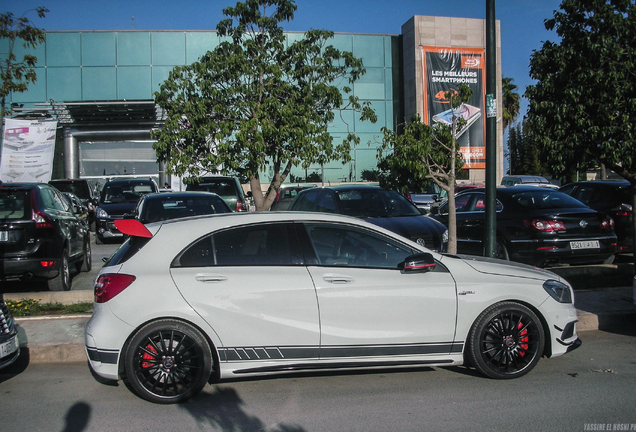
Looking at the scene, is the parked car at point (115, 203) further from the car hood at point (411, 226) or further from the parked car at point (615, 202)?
the parked car at point (615, 202)

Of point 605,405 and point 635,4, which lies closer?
point 605,405

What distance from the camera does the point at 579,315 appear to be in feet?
22.3

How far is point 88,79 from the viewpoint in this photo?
32031 mm

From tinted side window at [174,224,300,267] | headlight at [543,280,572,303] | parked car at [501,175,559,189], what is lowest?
headlight at [543,280,572,303]

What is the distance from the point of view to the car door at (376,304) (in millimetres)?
4598

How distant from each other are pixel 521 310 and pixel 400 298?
1162 mm

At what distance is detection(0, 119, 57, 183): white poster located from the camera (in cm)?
2284

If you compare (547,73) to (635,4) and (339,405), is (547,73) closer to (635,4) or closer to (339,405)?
(635,4)

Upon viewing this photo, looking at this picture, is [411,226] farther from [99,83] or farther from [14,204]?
[99,83]

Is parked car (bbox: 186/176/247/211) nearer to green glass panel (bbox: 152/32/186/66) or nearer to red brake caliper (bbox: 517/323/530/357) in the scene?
red brake caliper (bbox: 517/323/530/357)

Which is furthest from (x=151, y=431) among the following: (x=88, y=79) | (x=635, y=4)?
(x=88, y=79)

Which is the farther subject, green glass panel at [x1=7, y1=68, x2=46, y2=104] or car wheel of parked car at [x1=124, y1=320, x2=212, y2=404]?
green glass panel at [x1=7, y1=68, x2=46, y2=104]

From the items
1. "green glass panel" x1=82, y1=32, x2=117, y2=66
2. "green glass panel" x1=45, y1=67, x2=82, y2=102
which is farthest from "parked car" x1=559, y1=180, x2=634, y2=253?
"green glass panel" x1=45, y1=67, x2=82, y2=102

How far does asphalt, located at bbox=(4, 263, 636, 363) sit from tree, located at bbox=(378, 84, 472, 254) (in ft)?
7.20
